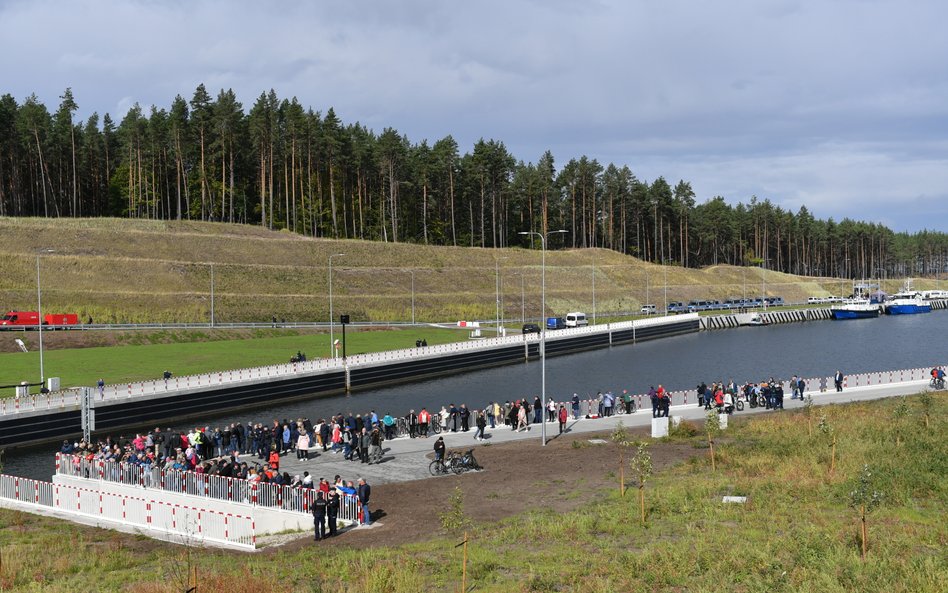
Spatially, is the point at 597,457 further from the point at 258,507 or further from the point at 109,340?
the point at 109,340

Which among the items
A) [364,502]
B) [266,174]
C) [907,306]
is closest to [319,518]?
[364,502]

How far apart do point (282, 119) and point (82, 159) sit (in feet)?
113

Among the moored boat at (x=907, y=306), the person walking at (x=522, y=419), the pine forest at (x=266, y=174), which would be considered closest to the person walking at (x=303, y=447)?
the person walking at (x=522, y=419)

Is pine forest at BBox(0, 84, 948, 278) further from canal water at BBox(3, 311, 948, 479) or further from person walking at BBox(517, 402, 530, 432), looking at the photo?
A: person walking at BBox(517, 402, 530, 432)

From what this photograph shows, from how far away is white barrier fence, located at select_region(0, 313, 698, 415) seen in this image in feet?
149

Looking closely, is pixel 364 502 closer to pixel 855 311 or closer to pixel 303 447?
pixel 303 447

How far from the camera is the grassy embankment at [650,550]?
52.6 ft

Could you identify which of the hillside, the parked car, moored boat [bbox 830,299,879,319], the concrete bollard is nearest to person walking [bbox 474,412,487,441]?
the concrete bollard

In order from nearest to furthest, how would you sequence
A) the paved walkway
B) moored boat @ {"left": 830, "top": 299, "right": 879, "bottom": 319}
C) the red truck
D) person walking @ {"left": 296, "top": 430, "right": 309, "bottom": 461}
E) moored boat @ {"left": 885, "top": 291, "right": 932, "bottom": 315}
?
the paved walkway → person walking @ {"left": 296, "top": 430, "right": 309, "bottom": 461} → the red truck → moored boat @ {"left": 830, "top": 299, "right": 879, "bottom": 319} → moored boat @ {"left": 885, "top": 291, "right": 932, "bottom": 315}

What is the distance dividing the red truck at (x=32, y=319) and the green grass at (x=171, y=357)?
8.82m

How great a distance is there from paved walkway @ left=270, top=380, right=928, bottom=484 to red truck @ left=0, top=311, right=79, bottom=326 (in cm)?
A: 5323

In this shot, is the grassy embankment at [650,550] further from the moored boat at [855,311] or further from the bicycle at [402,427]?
the moored boat at [855,311]

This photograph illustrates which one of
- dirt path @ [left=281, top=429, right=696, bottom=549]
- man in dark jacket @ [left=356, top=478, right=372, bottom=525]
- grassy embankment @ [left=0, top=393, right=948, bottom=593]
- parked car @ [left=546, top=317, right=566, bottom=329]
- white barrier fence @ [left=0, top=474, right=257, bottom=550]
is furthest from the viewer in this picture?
parked car @ [left=546, top=317, right=566, bottom=329]

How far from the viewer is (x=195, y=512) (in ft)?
82.8
